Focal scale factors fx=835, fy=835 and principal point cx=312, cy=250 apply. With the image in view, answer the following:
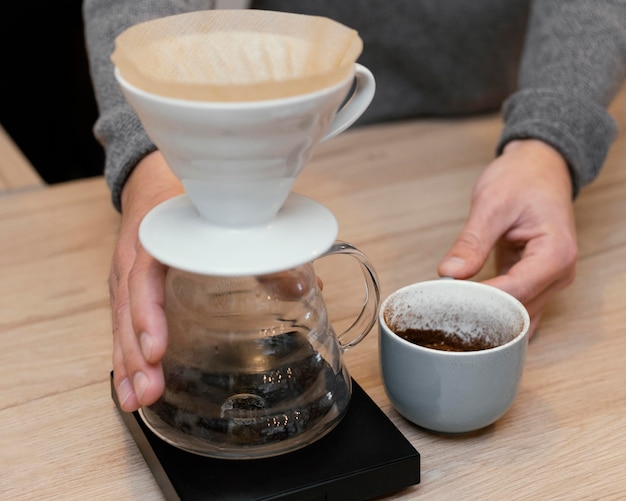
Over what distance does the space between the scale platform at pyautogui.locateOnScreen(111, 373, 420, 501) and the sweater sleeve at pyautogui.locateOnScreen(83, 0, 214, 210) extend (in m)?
0.32

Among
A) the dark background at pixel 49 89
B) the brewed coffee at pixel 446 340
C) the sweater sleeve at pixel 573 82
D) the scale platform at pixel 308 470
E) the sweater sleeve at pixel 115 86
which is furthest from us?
the dark background at pixel 49 89

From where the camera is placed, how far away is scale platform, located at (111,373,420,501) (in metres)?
0.56

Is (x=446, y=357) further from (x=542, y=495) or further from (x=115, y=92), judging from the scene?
(x=115, y=92)

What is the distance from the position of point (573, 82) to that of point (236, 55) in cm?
60

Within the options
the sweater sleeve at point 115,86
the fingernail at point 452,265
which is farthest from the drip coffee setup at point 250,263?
the sweater sleeve at point 115,86

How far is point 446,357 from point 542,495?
119 millimetres

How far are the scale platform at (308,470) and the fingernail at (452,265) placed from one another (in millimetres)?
179

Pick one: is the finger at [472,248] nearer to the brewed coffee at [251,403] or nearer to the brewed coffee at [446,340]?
the brewed coffee at [446,340]

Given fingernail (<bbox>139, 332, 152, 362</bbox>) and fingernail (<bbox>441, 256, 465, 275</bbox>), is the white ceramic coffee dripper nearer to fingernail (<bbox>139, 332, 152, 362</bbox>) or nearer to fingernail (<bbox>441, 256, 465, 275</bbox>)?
fingernail (<bbox>139, 332, 152, 362</bbox>)

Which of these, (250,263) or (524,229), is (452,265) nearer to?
(524,229)

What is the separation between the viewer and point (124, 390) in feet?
1.94

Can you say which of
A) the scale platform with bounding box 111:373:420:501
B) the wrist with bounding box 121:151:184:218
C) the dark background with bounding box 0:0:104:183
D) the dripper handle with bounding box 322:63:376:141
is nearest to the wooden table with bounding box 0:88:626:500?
the scale platform with bounding box 111:373:420:501

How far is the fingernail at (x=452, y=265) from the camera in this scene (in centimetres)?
74

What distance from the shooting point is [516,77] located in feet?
4.55
